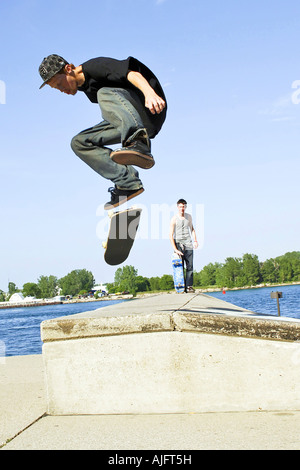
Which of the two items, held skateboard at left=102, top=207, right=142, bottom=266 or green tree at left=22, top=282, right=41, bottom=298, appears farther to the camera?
Answer: green tree at left=22, top=282, right=41, bottom=298

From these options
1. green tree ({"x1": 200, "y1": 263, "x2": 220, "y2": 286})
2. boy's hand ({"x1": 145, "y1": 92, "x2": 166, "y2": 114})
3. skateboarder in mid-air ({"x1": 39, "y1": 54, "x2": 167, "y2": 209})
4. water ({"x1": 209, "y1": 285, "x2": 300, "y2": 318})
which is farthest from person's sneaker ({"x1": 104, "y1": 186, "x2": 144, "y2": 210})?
green tree ({"x1": 200, "y1": 263, "x2": 220, "y2": 286})

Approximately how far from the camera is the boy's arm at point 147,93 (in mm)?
3708

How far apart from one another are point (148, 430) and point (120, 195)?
7.49ft

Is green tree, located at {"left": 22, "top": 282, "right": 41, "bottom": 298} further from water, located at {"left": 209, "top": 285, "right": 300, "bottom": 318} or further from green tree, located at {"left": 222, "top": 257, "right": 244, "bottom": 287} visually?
water, located at {"left": 209, "top": 285, "right": 300, "bottom": 318}

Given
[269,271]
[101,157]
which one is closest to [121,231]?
→ [101,157]

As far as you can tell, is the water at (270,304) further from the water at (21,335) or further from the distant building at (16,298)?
the distant building at (16,298)

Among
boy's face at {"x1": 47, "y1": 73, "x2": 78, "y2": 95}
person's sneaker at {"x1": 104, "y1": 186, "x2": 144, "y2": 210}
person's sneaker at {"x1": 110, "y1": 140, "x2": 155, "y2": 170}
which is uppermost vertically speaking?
boy's face at {"x1": 47, "y1": 73, "x2": 78, "y2": 95}

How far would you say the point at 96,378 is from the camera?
12.5 feet

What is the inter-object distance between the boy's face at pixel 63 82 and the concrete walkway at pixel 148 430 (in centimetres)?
286

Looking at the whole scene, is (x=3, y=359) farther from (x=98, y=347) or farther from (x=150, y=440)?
(x=150, y=440)

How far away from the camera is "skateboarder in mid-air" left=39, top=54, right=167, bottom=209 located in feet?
12.5

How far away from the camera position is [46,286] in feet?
494

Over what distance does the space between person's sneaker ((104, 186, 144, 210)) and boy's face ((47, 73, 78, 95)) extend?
3.45 feet

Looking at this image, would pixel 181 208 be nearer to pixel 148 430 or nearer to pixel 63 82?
pixel 63 82
